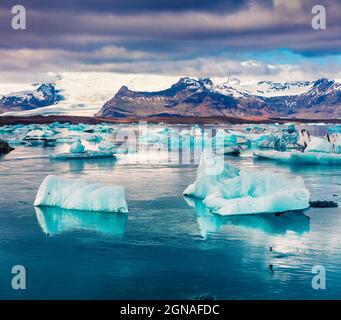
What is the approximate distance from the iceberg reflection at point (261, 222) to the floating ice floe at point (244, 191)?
260mm

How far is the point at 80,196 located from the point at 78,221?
1.31 meters

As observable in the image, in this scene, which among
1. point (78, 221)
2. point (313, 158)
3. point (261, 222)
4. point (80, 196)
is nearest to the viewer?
point (261, 222)

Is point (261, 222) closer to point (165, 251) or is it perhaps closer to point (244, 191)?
point (244, 191)

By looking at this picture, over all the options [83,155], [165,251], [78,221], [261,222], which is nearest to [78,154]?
[83,155]

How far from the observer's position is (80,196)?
1716 centimetres

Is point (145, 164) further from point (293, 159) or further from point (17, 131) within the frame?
point (17, 131)

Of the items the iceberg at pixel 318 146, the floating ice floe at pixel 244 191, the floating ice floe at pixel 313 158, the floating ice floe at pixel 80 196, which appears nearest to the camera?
the floating ice floe at pixel 244 191

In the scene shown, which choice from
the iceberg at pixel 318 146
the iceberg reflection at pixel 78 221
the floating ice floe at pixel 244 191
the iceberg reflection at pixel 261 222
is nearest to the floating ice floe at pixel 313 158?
the iceberg at pixel 318 146

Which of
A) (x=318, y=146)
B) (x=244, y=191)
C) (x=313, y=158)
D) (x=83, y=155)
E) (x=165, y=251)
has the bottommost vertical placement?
(x=165, y=251)

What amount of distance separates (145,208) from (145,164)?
13.4 meters

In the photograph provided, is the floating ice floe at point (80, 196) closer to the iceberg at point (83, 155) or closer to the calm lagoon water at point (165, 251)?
the calm lagoon water at point (165, 251)

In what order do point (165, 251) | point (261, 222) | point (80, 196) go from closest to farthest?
1. point (165, 251)
2. point (261, 222)
3. point (80, 196)

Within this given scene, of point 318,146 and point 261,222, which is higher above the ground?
point 318,146

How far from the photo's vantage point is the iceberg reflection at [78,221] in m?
15.0
